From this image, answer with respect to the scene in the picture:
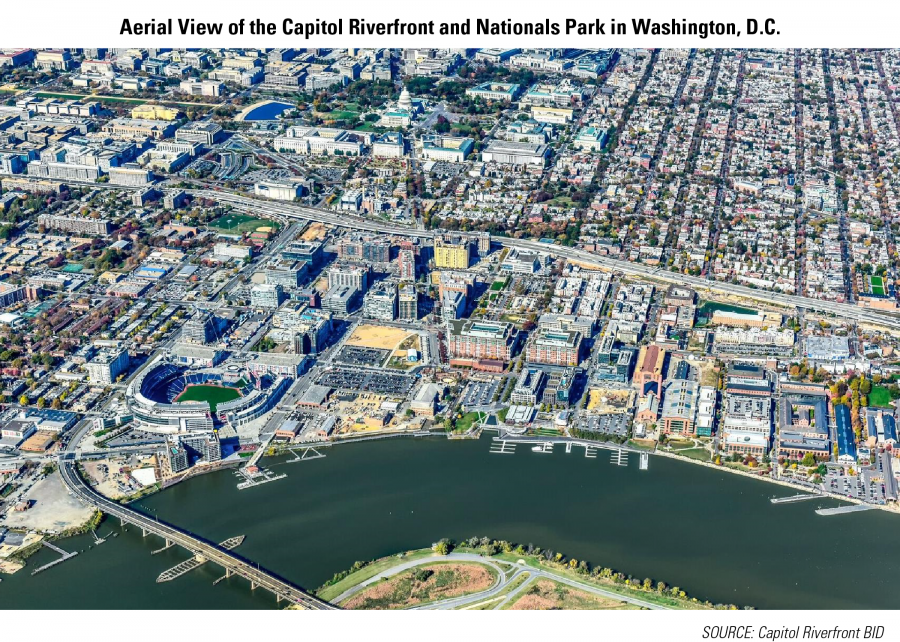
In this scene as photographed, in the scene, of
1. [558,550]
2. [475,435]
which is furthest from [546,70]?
[558,550]

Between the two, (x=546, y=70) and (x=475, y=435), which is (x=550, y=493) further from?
(x=546, y=70)

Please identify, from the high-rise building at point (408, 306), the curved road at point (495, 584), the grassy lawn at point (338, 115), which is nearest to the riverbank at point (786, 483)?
the curved road at point (495, 584)

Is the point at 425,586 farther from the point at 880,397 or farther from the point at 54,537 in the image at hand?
the point at 880,397

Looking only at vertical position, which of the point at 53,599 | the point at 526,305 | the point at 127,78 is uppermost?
the point at 127,78

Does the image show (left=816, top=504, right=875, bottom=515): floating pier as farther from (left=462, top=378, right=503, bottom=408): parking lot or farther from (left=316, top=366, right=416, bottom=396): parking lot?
(left=316, top=366, right=416, bottom=396): parking lot

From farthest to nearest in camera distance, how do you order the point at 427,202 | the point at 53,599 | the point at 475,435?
1. the point at 427,202
2. the point at 475,435
3. the point at 53,599

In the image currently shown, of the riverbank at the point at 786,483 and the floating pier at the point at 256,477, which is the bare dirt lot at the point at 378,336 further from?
the riverbank at the point at 786,483
